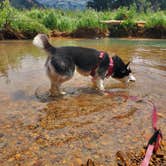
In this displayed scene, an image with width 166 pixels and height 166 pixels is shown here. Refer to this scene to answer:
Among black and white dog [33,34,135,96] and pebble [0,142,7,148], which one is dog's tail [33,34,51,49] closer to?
black and white dog [33,34,135,96]

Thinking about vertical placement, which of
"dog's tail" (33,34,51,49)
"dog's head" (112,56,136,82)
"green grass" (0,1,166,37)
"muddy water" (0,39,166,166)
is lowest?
"muddy water" (0,39,166,166)

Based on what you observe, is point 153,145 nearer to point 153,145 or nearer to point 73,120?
point 153,145

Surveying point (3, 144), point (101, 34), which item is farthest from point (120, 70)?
point (101, 34)

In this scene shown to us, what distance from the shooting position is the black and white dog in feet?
16.7

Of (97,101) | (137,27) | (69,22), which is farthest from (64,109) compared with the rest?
(137,27)

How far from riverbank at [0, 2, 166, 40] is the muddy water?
1047 centimetres

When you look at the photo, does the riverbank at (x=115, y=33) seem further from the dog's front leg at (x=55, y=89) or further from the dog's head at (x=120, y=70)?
the dog's front leg at (x=55, y=89)

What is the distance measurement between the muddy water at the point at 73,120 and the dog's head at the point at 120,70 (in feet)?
0.71

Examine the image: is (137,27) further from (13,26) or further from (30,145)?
(30,145)

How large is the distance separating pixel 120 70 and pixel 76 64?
3.86 ft

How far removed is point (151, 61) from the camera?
9047 mm

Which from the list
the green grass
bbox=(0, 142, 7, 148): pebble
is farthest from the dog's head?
Answer: the green grass

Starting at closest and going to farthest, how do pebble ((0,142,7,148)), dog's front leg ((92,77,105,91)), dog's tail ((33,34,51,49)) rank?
pebble ((0,142,7,148)) < dog's tail ((33,34,51,49)) < dog's front leg ((92,77,105,91))

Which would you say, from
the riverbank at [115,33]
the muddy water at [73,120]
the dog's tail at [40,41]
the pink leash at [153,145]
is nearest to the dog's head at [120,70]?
the muddy water at [73,120]
